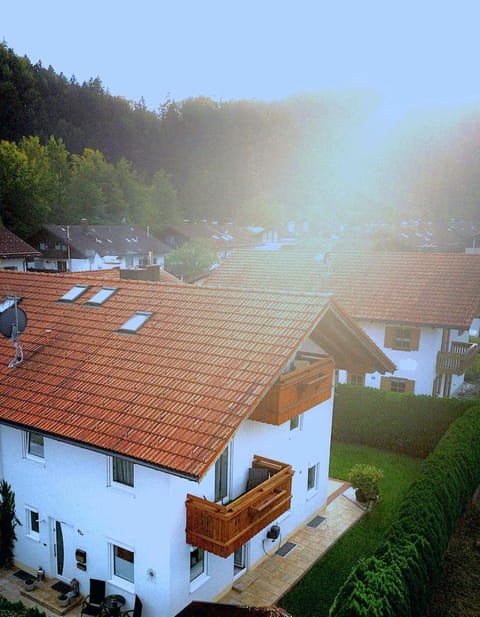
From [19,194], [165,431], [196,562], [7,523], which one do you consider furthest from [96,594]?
[19,194]

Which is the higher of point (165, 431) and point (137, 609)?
point (165, 431)

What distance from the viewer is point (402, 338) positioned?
2712cm

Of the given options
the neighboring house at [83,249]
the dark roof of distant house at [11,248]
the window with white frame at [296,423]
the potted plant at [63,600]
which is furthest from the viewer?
the neighboring house at [83,249]

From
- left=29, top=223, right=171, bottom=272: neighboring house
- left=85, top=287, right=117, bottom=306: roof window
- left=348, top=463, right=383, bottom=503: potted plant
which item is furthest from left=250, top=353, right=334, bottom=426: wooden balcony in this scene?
left=29, top=223, right=171, bottom=272: neighboring house

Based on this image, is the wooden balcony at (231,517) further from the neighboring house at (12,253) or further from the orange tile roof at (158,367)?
the neighboring house at (12,253)

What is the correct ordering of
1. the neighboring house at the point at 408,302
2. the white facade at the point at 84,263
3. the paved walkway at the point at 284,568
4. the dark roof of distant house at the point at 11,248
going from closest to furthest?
the paved walkway at the point at 284,568 < the neighboring house at the point at 408,302 < the dark roof of distant house at the point at 11,248 < the white facade at the point at 84,263

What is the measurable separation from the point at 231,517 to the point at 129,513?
2514mm

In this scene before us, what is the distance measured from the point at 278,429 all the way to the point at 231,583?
382cm

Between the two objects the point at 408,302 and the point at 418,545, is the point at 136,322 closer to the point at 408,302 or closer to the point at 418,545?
the point at 418,545

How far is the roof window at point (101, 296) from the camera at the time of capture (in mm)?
15977

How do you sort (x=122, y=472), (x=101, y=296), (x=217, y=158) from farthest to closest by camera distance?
(x=217, y=158) → (x=101, y=296) → (x=122, y=472)

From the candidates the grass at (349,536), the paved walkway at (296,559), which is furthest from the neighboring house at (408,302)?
the paved walkway at (296,559)

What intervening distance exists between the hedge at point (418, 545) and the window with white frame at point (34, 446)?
776 cm

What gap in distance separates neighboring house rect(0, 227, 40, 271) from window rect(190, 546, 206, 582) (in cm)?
3713
